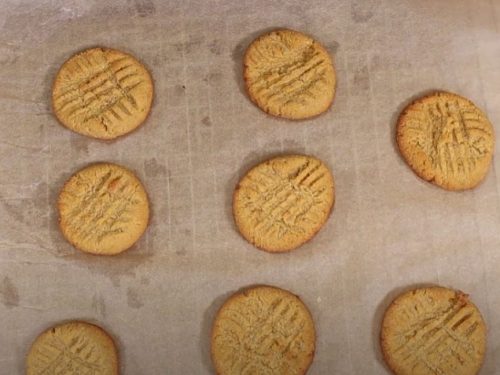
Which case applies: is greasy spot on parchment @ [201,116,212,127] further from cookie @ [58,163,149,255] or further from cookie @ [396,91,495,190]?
cookie @ [396,91,495,190]

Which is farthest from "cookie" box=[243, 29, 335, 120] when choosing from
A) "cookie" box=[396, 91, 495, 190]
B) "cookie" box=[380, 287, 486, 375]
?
"cookie" box=[380, 287, 486, 375]

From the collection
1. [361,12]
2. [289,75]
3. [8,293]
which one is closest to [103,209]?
[8,293]

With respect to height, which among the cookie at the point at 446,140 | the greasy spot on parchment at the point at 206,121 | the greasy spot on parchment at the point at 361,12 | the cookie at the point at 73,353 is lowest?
the cookie at the point at 73,353

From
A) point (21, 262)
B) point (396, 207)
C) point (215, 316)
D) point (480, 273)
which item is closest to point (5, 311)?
point (21, 262)

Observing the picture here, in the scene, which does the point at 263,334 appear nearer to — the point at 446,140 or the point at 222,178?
the point at 222,178

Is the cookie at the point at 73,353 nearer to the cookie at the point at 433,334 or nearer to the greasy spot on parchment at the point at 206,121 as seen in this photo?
the greasy spot on parchment at the point at 206,121

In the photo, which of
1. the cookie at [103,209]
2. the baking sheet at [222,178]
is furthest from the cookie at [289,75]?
the cookie at [103,209]
